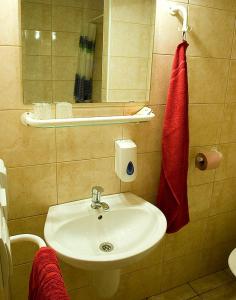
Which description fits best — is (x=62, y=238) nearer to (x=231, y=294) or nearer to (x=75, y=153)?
(x=75, y=153)

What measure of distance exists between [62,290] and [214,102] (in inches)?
52.8

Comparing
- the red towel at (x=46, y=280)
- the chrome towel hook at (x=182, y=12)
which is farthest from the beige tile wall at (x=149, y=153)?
the red towel at (x=46, y=280)

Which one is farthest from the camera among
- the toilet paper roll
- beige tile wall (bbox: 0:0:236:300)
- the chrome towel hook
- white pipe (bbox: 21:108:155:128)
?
the toilet paper roll

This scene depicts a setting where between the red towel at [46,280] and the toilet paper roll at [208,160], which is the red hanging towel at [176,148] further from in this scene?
the red towel at [46,280]

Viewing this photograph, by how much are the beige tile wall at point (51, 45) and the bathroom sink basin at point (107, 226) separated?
539 millimetres

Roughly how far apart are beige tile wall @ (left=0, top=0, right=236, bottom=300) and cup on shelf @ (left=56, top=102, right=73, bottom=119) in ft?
0.23

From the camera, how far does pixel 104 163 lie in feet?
4.66

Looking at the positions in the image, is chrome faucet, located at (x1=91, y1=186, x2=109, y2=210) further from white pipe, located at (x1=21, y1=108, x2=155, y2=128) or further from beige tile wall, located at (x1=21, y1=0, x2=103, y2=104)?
beige tile wall, located at (x1=21, y1=0, x2=103, y2=104)


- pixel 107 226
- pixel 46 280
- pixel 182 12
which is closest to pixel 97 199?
pixel 107 226

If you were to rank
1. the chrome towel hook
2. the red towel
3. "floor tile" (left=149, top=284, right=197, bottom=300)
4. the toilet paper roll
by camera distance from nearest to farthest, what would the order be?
the red towel
the chrome towel hook
the toilet paper roll
"floor tile" (left=149, top=284, right=197, bottom=300)

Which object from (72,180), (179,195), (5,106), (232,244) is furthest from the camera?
(232,244)

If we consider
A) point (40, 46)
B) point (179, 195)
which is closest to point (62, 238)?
point (179, 195)

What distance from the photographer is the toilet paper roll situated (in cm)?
160

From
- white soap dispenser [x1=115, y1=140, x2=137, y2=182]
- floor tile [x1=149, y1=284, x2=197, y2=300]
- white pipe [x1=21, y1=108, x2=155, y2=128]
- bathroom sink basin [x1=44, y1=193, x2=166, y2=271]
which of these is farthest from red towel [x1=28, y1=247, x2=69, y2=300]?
floor tile [x1=149, y1=284, x2=197, y2=300]
